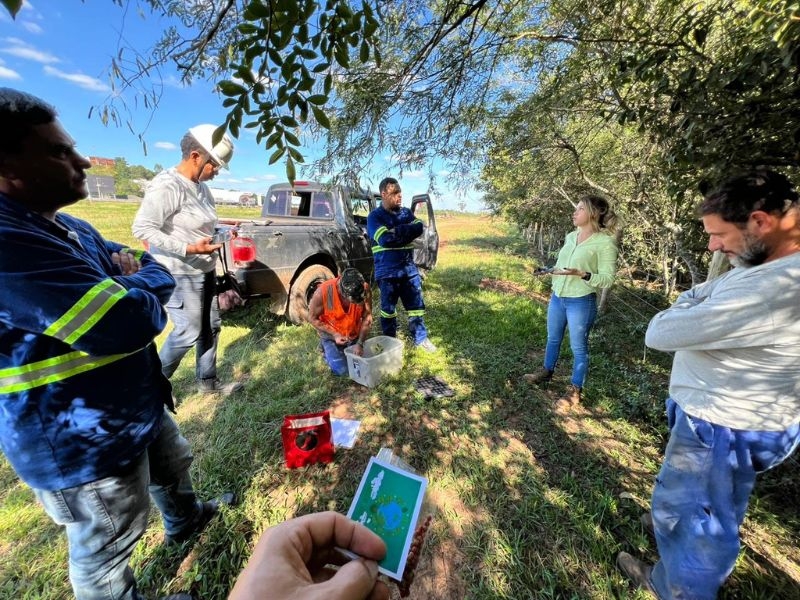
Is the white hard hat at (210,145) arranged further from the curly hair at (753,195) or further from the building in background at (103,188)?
the building in background at (103,188)

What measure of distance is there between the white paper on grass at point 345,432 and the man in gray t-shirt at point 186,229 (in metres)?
1.33

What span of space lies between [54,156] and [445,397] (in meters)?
→ 2.87

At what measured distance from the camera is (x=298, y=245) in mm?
4320

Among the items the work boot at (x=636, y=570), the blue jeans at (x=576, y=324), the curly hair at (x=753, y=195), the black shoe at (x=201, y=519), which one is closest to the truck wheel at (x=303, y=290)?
the black shoe at (x=201, y=519)

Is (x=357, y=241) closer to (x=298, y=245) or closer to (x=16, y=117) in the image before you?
(x=298, y=245)

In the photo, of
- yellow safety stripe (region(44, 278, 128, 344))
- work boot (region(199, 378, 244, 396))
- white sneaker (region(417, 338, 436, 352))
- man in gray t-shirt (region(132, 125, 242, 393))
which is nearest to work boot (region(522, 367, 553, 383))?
white sneaker (region(417, 338, 436, 352))

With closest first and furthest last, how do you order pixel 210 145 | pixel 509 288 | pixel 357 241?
pixel 210 145 < pixel 357 241 < pixel 509 288

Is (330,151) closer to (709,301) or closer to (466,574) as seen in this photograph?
(709,301)

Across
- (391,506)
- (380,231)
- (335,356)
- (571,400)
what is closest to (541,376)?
(571,400)

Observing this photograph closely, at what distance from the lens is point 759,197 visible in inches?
44.9

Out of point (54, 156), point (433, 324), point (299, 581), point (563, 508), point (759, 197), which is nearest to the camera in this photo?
point (299, 581)

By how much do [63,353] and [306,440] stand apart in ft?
5.14

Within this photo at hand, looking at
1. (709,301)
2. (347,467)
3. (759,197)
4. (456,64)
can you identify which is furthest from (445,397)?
(456,64)

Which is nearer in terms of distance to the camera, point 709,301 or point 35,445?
point 35,445
